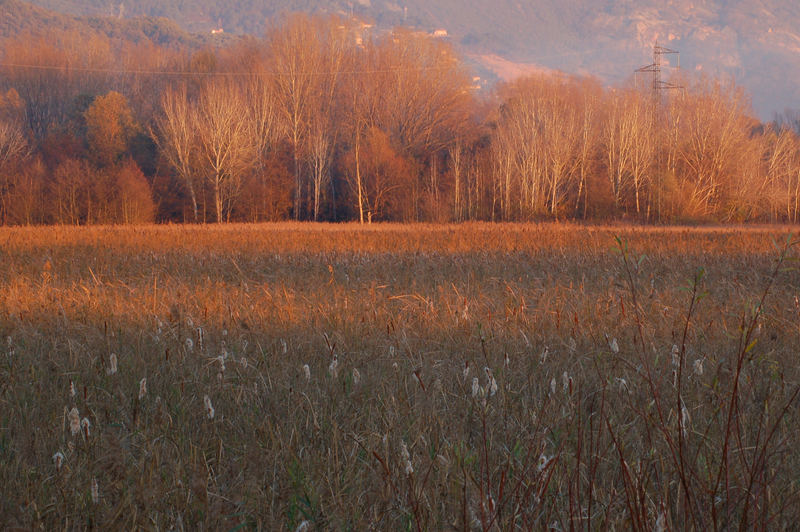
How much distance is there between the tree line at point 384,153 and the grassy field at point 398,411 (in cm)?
3167

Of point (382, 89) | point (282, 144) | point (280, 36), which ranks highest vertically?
point (280, 36)

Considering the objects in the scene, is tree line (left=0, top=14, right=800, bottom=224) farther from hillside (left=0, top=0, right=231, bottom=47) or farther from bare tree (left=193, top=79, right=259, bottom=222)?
hillside (left=0, top=0, right=231, bottom=47)

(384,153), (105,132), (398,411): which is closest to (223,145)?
(105,132)

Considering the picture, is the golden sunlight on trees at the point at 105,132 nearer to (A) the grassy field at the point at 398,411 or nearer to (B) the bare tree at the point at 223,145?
(B) the bare tree at the point at 223,145

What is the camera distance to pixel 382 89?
50.0 m

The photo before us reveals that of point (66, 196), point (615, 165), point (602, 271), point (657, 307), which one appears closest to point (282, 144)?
point (66, 196)

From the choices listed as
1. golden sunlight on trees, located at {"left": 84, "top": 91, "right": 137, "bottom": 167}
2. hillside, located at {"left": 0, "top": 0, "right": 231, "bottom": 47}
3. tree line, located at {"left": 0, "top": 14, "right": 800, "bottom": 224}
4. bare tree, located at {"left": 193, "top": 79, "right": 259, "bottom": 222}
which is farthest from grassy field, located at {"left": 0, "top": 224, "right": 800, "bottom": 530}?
hillside, located at {"left": 0, "top": 0, "right": 231, "bottom": 47}

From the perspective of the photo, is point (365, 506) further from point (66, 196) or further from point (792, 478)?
point (66, 196)

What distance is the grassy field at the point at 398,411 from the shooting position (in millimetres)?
1946

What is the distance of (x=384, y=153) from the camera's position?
4122 cm

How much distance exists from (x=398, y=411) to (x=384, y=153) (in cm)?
3905

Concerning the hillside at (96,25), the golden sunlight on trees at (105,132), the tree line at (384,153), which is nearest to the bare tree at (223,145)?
the tree line at (384,153)

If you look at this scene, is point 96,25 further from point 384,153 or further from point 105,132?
point 384,153

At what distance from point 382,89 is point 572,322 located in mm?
47103
